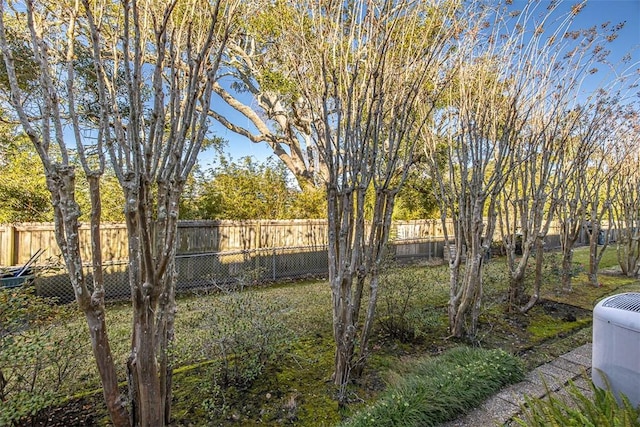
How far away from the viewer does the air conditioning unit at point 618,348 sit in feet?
6.54

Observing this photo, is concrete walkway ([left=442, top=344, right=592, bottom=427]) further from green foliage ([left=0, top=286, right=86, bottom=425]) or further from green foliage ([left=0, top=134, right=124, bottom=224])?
green foliage ([left=0, top=134, right=124, bottom=224])

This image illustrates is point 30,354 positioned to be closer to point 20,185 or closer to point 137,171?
point 137,171

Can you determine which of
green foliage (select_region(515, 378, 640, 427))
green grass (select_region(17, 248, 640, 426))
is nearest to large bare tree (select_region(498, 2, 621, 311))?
green grass (select_region(17, 248, 640, 426))

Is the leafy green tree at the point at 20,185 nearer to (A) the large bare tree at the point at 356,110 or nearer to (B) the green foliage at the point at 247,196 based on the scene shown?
(B) the green foliage at the point at 247,196

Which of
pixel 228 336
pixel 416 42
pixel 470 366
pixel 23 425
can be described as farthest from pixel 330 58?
pixel 23 425

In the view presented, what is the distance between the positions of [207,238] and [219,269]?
2.82 ft

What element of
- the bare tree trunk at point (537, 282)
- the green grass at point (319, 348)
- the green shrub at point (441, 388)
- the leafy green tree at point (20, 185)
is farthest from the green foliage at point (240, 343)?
the leafy green tree at point (20, 185)

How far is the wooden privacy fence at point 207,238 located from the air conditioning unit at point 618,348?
614cm

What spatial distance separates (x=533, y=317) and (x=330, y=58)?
4.64 m

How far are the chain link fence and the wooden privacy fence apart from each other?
0.23 meters

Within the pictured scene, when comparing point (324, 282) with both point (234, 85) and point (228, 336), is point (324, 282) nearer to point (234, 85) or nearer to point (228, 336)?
point (228, 336)

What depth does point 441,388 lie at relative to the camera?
2371 millimetres

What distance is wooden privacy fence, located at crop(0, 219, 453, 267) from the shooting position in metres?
6.02

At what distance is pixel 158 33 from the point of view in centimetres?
155
